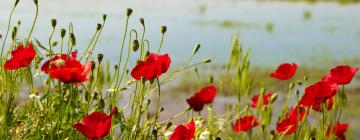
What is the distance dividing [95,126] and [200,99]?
94 cm

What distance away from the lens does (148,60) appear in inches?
83.7

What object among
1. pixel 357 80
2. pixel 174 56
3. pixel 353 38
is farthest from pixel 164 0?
pixel 357 80

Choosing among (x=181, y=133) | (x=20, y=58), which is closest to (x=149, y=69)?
(x=181, y=133)

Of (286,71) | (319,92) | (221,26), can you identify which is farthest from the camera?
(221,26)

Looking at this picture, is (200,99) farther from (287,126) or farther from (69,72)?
(69,72)

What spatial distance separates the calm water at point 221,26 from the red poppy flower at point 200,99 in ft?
18.8

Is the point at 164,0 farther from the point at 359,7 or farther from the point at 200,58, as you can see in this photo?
the point at 200,58

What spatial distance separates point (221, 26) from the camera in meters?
13.4

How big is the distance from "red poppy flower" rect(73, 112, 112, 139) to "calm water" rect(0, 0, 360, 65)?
6.64 metres

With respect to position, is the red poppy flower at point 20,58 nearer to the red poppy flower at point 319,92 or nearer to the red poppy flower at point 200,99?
the red poppy flower at point 200,99

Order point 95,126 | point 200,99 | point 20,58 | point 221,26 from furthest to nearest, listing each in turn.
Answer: point 221,26 < point 200,99 < point 20,58 < point 95,126

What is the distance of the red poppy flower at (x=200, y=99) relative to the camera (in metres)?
2.76

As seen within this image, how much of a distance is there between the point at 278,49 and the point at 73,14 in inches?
223

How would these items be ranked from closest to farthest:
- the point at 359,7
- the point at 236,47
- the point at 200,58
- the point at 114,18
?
the point at 236,47 → the point at 200,58 → the point at 114,18 → the point at 359,7
